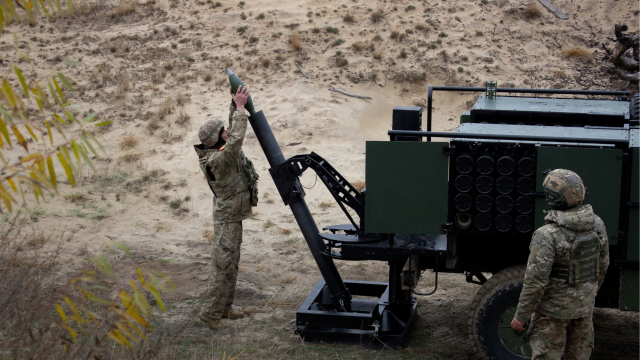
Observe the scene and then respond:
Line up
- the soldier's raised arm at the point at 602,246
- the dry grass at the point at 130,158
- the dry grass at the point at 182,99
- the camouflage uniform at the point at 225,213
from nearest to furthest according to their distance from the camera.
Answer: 1. the soldier's raised arm at the point at 602,246
2. the camouflage uniform at the point at 225,213
3. the dry grass at the point at 130,158
4. the dry grass at the point at 182,99

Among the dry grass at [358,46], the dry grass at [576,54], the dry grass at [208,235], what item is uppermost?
the dry grass at [358,46]

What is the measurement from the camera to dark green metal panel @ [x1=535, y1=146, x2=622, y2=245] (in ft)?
15.4

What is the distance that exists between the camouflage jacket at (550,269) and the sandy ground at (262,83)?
2977mm

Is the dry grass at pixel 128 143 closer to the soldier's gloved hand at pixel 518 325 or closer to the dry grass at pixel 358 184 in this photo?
the dry grass at pixel 358 184

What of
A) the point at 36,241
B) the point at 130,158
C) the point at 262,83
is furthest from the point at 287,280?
the point at 262,83

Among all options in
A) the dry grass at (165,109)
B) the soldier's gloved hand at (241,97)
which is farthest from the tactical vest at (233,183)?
the dry grass at (165,109)

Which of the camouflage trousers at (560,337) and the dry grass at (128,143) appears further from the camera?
the dry grass at (128,143)

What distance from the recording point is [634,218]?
471 centimetres

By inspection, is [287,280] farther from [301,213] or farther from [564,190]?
[564,190]

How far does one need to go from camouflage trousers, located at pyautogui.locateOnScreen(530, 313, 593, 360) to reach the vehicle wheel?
770 millimetres

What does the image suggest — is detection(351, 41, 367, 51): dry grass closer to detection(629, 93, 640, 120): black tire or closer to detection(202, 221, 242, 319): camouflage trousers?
detection(629, 93, 640, 120): black tire

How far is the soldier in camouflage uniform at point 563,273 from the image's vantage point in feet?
13.4

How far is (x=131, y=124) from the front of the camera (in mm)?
14461

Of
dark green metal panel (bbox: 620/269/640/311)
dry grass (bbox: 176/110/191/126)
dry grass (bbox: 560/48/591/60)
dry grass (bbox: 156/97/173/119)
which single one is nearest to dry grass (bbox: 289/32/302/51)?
dry grass (bbox: 156/97/173/119)
